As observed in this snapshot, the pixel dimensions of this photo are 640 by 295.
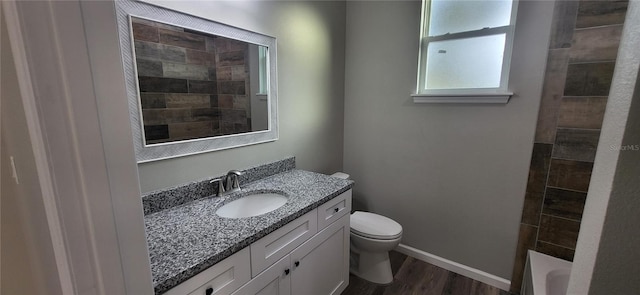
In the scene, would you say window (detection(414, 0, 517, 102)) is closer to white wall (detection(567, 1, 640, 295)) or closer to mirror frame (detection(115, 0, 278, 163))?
mirror frame (detection(115, 0, 278, 163))

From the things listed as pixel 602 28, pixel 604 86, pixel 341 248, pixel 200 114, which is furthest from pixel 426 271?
pixel 200 114

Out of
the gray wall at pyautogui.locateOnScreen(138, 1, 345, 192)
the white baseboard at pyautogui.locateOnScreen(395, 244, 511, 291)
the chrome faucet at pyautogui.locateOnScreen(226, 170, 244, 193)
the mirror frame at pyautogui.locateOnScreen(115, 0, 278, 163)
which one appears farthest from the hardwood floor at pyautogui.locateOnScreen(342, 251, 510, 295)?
the mirror frame at pyautogui.locateOnScreen(115, 0, 278, 163)

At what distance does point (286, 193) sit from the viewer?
156cm

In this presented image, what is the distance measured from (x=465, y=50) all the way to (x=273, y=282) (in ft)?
6.48

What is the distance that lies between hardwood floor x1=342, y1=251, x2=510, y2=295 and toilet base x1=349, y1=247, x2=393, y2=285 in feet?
0.12

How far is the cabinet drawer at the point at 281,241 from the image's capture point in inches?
44.7

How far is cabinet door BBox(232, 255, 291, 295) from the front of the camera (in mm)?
1126

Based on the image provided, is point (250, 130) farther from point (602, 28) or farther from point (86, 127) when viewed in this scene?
point (602, 28)

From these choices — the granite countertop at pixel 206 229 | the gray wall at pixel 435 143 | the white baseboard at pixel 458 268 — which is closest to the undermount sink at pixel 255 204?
the granite countertop at pixel 206 229

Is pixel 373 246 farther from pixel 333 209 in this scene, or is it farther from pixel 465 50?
pixel 465 50

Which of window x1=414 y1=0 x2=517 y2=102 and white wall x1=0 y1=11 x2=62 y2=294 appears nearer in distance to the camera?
white wall x1=0 y1=11 x2=62 y2=294

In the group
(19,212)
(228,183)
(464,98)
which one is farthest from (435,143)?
(19,212)

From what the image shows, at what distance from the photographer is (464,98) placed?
1895 millimetres

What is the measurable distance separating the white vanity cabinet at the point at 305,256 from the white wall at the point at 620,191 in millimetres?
1014
